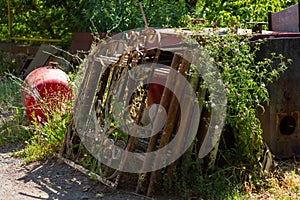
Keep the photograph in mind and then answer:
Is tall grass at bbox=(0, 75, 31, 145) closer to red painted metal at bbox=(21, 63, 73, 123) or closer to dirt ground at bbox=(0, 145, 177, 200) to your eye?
red painted metal at bbox=(21, 63, 73, 123)

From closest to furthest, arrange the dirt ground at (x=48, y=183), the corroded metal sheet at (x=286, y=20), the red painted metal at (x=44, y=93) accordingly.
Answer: the dirt ground at (x=48, y=183) < the corroded metal sheet at (x=286, y=20) < the red painted metal at (x=44, y=93)

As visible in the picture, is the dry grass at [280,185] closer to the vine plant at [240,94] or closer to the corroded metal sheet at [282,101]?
the vine plant at [240,94]

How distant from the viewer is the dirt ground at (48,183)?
4.50m

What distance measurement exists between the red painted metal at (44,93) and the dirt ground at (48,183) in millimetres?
751

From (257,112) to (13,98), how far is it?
13.0 feet

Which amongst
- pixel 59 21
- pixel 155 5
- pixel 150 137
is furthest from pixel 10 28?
pixel 150 137

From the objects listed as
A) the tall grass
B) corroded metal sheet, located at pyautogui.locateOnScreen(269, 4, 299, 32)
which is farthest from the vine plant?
the tall grass

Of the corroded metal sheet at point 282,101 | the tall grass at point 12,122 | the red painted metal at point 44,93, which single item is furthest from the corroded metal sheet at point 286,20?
the tall grass at point 12,122

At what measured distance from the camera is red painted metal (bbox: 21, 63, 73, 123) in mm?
6120

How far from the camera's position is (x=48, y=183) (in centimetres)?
488

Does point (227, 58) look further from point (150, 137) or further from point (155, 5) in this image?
point (155, 5)

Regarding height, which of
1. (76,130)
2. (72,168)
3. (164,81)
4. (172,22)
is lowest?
(72,168)

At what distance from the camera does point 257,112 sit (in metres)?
4.77

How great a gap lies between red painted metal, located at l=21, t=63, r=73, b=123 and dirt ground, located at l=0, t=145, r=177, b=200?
0.75 metres
